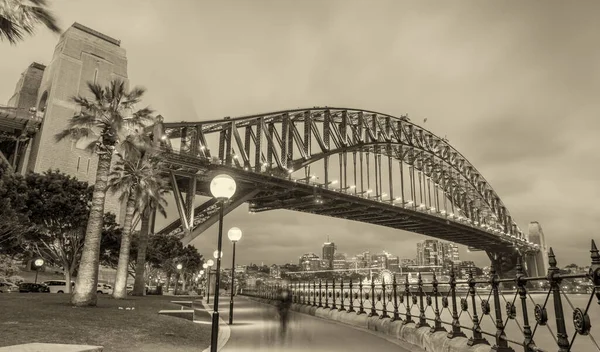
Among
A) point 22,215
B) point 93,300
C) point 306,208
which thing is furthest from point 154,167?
point 306,208

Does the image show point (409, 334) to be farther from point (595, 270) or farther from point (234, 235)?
point (234, 235)

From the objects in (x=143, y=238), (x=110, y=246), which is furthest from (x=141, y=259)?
(x=110, y=246)

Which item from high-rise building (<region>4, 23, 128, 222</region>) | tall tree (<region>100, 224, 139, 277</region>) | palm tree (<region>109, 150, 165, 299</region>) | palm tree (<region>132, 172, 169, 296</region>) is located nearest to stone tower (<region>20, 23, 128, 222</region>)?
high-rise building (<region>4, 23, 128, 222</region>)

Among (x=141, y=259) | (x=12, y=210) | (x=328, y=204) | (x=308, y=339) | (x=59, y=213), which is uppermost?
(x=328, y=204)

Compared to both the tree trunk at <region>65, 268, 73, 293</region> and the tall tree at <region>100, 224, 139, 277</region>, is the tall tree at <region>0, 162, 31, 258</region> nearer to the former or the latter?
the tree trunk at <region>65, 268, 73, 293</region>

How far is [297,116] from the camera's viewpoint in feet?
236

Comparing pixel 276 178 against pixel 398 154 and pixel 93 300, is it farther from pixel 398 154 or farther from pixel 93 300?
pixel 398 154

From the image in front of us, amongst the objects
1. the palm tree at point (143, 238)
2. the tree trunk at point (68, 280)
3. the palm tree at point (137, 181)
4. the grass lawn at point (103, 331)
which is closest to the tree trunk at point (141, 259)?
the palm tree at point (143, 238)

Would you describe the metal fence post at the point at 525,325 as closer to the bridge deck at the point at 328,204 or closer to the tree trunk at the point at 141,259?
the tree trunk at the point at 141,259

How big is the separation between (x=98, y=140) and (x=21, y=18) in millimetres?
14151

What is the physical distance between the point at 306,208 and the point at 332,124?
19326mm

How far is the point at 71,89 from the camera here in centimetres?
6347

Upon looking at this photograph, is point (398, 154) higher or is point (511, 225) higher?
point (398, 154)

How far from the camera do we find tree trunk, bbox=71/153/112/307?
17.9 metres
